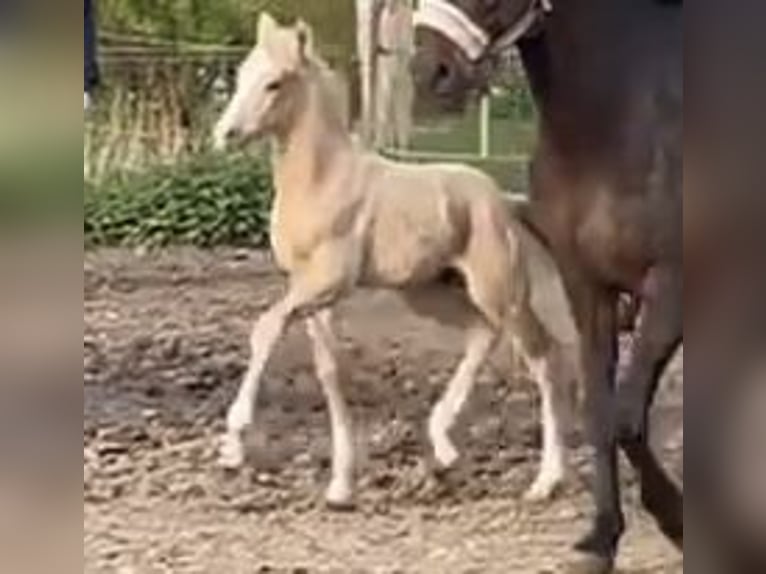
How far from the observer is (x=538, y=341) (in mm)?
1679

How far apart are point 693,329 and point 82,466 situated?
542mm

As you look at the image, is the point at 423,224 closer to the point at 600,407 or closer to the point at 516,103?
the point at 516,103

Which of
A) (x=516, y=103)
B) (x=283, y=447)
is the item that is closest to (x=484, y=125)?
(x=516, y=103)

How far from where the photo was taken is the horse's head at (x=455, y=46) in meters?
1.60

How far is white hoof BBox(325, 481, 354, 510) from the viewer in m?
1.65

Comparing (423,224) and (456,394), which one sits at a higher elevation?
(423,224)

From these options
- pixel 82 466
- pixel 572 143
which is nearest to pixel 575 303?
pixel 572 143

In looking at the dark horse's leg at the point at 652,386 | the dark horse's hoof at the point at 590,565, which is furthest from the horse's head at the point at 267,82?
the dark horse's hoof at the point at 590,565

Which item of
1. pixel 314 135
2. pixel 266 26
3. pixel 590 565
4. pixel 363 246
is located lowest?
pixel 590 565

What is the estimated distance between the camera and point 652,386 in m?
1.66

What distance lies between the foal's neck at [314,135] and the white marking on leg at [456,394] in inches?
9.1

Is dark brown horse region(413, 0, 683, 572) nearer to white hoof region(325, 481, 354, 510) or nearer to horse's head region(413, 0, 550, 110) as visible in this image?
horse's head region(413, 0, 550, 110)

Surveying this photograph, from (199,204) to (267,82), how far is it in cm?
14

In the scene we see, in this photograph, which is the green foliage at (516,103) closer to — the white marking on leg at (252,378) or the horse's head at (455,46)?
the horse's head at (455,46)
